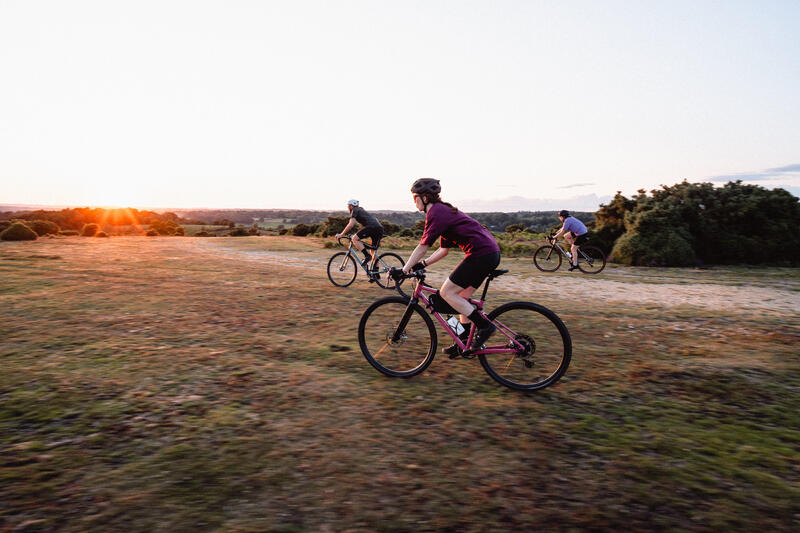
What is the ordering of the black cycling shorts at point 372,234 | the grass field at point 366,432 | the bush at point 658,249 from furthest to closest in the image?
the bush at point 658,249 → the black cycling shorts at point 372,234 → the grass field at point 366,432

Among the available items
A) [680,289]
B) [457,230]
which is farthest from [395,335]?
[680,289]

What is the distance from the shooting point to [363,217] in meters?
12.0

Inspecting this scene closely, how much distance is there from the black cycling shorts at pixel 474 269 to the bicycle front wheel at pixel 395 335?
652 millimetres

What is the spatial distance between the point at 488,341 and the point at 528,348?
443 mm

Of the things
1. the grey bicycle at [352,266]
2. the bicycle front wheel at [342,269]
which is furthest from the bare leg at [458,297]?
the bicycle front wheel at [342,269]

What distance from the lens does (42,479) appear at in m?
3.11

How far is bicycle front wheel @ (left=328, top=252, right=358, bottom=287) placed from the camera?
39.8 feet

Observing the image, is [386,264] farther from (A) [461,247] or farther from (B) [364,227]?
(A) [461,247]

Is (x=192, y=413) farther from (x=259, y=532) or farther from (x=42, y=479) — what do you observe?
(x=259, y=532)

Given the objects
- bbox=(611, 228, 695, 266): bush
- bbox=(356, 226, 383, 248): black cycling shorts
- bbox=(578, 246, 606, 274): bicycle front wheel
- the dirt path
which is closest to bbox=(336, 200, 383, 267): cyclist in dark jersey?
bbox=(356, 226, 383, 248): black cycling shorts

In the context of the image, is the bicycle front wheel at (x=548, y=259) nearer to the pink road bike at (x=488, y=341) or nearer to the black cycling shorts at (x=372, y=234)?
the black cycling shorts at (x=372, y=234)

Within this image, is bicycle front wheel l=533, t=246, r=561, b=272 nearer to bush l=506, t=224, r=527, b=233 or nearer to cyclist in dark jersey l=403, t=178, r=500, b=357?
cyclist in dark jersey l=403, t=178, r=500, b=357

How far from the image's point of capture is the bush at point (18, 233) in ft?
83.3

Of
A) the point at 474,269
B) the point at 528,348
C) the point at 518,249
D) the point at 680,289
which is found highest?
the point at 474,269
